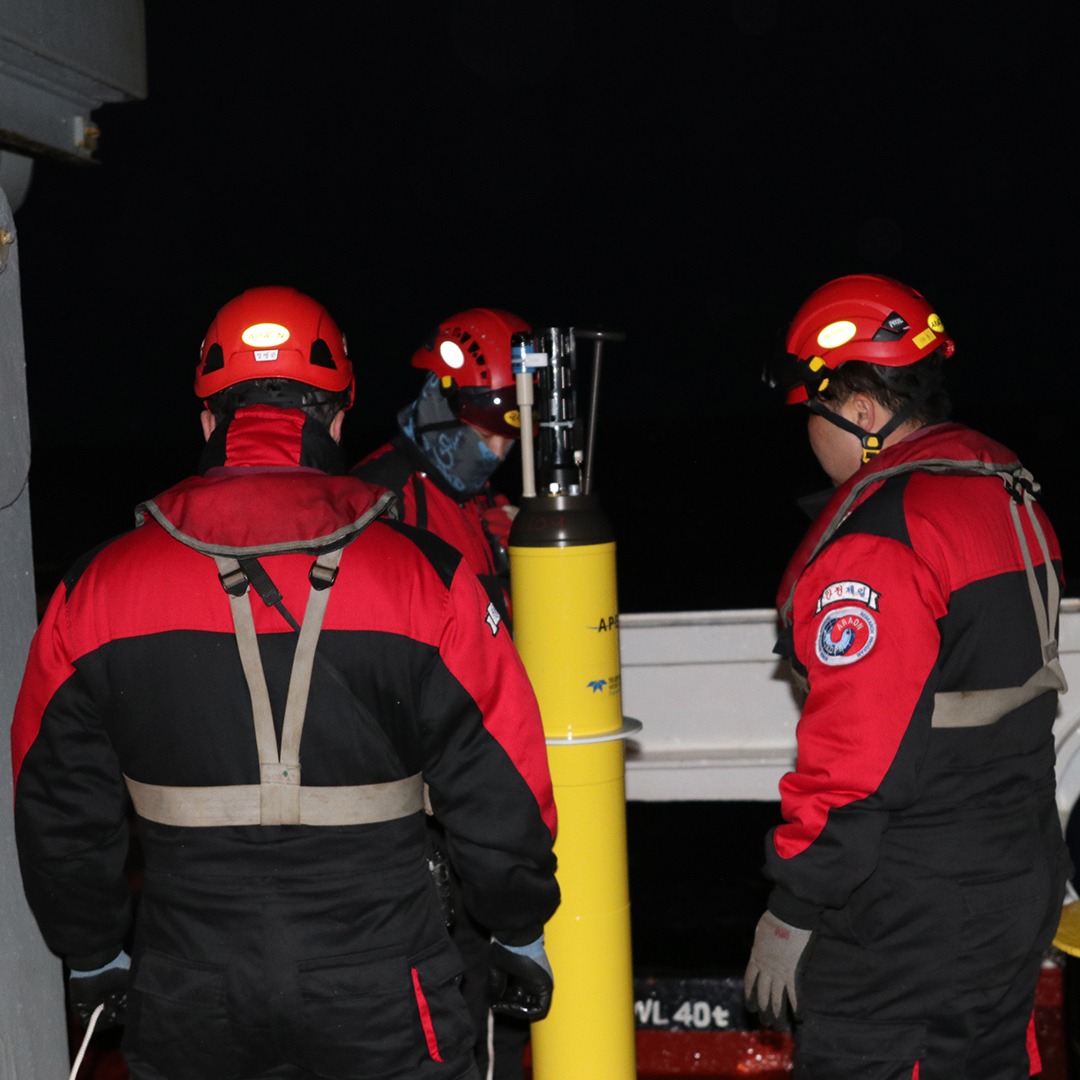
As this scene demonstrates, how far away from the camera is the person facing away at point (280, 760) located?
2193 mm

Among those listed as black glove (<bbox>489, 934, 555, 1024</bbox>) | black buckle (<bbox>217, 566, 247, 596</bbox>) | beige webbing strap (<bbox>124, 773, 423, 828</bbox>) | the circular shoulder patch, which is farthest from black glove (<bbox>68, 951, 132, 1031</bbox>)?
the circular shoulder patch

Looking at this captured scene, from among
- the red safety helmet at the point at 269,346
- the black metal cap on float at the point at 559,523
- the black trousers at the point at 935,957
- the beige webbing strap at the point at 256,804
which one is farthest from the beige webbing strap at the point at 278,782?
the black trousers at the point at 935,957

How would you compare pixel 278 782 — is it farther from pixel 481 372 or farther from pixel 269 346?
pixel 481 372

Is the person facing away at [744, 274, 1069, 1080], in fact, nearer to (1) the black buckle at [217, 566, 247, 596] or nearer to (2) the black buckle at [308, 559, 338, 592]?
(2) the black buckle at [308, 559, 338, 592]

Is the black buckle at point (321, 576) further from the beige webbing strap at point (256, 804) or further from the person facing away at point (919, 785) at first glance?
the person facing away at point (919, 785)

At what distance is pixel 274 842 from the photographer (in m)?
2.21

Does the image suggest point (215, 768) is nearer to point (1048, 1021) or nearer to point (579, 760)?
point (579, 760)

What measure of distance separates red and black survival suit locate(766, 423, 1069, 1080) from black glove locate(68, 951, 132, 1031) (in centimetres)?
126

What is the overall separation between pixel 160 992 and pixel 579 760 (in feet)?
3.41

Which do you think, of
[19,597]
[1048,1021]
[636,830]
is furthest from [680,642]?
[636,830]

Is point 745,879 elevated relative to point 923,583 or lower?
lower

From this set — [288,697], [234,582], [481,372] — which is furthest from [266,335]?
[481,372]

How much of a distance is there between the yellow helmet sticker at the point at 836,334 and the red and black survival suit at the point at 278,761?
1.02 metres

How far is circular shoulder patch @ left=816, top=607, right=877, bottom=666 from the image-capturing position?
8.04ft
